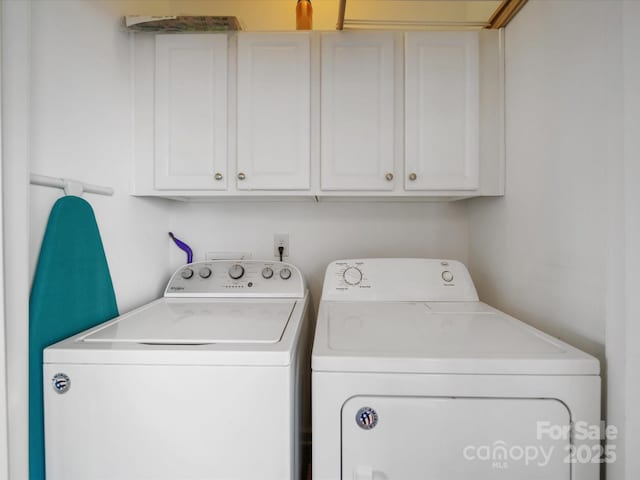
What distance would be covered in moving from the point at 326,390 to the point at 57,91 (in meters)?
1.28

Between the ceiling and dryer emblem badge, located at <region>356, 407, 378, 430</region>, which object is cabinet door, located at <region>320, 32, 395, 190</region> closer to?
the ceiling

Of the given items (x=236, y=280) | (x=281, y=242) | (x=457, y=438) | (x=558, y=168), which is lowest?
(x=457, y=438)

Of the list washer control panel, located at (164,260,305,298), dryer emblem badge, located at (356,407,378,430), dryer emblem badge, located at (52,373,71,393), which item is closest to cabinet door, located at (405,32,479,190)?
washer control panel, located at (164,260,305,298)

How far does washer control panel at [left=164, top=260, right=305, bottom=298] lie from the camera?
1.64m

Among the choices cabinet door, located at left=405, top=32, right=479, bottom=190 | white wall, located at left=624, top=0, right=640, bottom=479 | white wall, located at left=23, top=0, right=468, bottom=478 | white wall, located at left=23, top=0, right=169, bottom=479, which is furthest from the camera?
cabinet door, located at left=405, top=32, right=479, bottom=190

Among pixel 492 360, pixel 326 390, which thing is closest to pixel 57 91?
pixel 326 390

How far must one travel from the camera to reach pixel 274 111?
1.49m

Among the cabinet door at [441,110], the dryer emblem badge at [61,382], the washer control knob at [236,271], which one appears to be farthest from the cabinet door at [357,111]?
the dryer emblem badge at [61,382]

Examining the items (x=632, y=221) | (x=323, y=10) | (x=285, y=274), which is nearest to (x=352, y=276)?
(x=285, y=274)

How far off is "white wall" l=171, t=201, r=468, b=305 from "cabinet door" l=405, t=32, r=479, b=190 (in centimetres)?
44

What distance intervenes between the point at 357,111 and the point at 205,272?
1.09 m

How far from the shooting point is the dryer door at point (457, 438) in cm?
85

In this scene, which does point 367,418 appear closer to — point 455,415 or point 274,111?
point 455,415

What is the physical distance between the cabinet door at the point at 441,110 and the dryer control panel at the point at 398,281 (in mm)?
398
